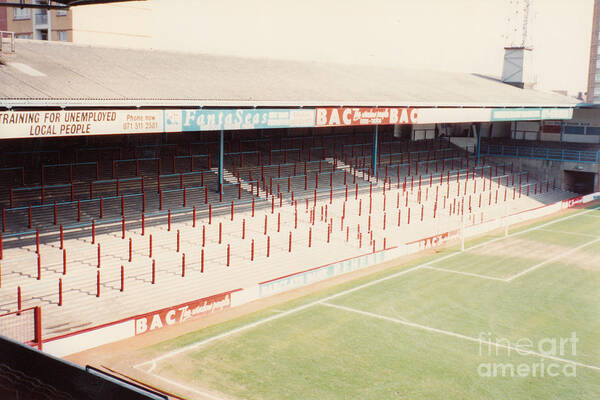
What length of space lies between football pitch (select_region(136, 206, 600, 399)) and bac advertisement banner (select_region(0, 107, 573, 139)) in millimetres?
8429

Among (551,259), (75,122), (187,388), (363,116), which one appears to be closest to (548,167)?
(551,259)

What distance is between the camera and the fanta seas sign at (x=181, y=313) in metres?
19.0

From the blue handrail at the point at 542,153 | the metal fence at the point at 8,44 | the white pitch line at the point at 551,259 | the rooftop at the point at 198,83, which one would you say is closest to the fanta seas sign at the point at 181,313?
the rooftop at the point at 198,83

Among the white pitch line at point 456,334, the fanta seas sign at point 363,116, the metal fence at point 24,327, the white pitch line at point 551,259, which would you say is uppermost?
the fanta seas sign at point 363,116

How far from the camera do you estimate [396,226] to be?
34219 millimetres

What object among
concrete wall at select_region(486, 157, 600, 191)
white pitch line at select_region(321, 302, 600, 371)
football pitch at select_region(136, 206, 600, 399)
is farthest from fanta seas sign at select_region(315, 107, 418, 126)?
concrete wall at select_region(486, 157, 600, 191)

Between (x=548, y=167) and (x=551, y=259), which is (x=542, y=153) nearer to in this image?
(x=548, y=167)

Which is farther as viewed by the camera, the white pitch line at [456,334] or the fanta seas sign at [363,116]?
the fanta seas sign at [363,116]

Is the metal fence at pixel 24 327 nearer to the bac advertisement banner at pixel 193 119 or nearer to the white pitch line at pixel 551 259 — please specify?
the bac advertisement banner at pixel 193 119

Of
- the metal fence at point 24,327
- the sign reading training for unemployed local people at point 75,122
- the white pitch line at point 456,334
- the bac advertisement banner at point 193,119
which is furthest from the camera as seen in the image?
the bac advertisement banner at point 193,119

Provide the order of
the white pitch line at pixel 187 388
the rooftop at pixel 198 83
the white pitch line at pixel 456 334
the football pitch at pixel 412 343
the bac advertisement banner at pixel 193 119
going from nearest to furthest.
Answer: the white pitch line at pixel 187 388 → the football pitch at pixel 412 343 → the white pitch line at pixel 456 334 → the bac advertisement banner at pixel 193 119 → the rooftop at pixel 198 83

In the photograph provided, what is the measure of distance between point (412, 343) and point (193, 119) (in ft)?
43.1

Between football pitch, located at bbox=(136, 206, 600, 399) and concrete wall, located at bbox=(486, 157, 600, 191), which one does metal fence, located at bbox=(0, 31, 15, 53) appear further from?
concrete wall, located at bbox=(486, 157, 600, 191)

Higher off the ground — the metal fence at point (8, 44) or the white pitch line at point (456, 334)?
the metal fence at point (8, 44)
